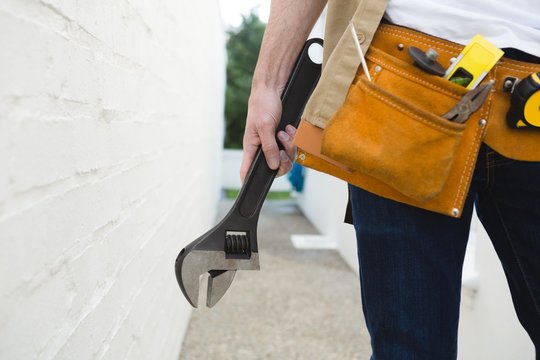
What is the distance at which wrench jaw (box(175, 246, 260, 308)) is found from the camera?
0.97 metres

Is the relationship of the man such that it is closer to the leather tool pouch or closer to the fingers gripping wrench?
the leather tool pouch

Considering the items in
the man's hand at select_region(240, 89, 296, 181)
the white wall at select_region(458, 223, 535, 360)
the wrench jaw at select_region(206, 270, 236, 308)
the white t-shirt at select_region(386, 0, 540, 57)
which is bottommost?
the white wall at select_region(458, 223, 535, 360)

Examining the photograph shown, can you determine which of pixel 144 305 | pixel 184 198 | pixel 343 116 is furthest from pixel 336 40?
pixel 184 198

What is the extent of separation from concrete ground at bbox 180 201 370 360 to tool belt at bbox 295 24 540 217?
1.61 metres

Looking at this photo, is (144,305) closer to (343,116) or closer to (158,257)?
(158,257)

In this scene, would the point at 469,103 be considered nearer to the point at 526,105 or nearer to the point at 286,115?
the point at 526,105

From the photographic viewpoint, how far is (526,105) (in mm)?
741

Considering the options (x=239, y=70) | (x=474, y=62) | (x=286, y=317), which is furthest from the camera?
(x=239, y=70)

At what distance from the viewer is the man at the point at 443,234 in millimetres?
769

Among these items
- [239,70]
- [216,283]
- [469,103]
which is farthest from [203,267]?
[239,70]

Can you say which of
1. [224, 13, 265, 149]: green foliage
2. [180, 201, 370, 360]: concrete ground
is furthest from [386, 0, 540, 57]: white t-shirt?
[224, 13, 265, 149]: green foliage

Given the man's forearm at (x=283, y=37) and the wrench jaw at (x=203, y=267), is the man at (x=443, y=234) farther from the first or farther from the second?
the wrench jaw at (x=203, y=267)

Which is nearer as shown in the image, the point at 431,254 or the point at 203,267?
the point at 431,254

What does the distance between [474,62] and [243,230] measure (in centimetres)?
54
